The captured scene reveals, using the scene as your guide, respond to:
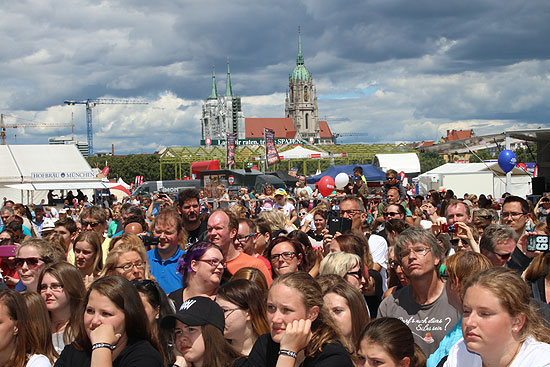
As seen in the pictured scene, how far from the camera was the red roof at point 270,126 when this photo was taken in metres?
180

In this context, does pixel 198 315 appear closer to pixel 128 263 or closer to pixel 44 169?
pixel 128 263

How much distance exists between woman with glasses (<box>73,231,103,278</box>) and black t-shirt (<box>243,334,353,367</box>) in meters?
2.91

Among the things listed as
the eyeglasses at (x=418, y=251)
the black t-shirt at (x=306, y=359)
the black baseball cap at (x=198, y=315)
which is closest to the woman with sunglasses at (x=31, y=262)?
the black baseball cap at (x=198, y=315)

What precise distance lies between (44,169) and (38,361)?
85.2 ft

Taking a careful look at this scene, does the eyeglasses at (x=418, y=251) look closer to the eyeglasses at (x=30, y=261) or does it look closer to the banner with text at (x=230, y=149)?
the eyeglasses at (x=30, y=261)

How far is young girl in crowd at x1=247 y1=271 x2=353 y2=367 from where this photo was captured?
2.63 metres

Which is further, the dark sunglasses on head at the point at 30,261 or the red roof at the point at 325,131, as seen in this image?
the red roof at the point at 325,131

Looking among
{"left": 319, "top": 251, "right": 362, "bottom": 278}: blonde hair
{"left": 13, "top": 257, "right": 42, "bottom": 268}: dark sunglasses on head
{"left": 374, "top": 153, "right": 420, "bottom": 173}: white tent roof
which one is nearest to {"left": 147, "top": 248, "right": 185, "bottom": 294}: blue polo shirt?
{"left": 13, "top": 257, "right": 42, "bottom": 268}: dark sunglasses on head

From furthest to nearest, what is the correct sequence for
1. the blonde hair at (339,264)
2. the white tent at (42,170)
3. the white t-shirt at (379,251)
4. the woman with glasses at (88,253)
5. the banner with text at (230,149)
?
1. the banner with text at (230,149)
2. the white tent at (42,170)
3. the white t-shirt at (379,251)
4. the woman with glasses at (88,253)
5. the blonde hair at (339,264)

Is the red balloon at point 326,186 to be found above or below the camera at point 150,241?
below

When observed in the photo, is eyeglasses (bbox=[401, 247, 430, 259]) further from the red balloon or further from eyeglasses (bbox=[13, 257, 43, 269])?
the red balloon

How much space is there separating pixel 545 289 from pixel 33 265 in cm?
385

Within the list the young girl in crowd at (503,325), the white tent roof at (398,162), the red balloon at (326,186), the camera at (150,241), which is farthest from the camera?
the white tent roof at (398,162)

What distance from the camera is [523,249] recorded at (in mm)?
4590
